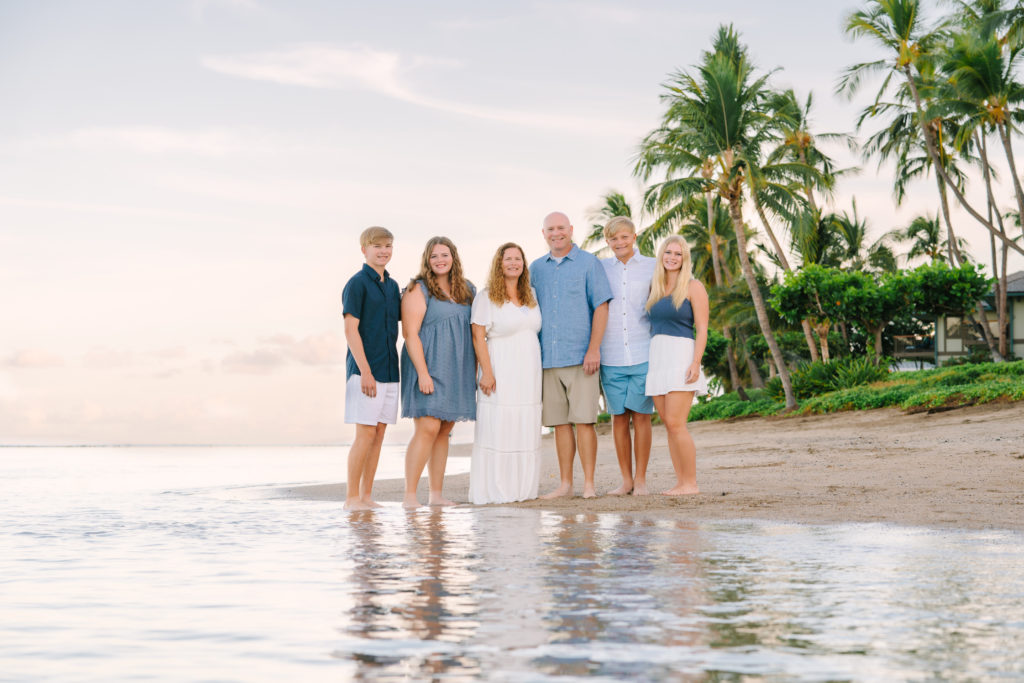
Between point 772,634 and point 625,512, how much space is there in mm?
3271

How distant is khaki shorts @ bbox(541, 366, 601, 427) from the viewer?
670cm

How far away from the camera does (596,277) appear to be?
670 centimetres

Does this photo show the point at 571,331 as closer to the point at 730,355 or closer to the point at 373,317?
the point at 373,317

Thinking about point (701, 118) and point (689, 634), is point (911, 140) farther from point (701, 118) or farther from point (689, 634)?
point (689, 634)

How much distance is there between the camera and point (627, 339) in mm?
6723

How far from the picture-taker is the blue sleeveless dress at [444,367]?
21.7 ft

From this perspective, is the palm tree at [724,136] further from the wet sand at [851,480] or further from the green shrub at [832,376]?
the wet sand at [851,480]

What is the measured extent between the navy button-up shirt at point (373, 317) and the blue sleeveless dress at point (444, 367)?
164 millimetres

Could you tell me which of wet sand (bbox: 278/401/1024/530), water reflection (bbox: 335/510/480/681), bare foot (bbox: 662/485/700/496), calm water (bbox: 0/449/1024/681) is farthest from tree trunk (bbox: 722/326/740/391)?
water reflection (bbox: 335/510/480/681)

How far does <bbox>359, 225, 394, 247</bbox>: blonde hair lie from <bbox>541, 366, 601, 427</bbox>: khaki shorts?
1390 millimetres

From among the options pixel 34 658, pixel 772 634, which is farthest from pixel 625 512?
pixel 34 658

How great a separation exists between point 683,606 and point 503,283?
3.87m

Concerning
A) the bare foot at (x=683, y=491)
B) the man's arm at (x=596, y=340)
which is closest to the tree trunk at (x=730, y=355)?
the bare foot at (x=683, y=491)

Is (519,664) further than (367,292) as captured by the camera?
No
